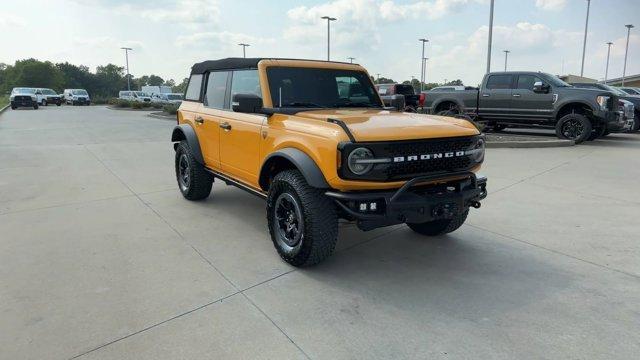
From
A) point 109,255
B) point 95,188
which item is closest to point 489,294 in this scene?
point 109,255

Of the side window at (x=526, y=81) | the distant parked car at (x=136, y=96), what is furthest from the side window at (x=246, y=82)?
the distant parked car at (x=136, y=96)

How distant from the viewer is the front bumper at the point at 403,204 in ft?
11.0

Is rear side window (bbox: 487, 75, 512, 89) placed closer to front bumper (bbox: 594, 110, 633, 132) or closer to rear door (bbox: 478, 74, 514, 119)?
rear door (bbox: 478, 74, 514, 119)

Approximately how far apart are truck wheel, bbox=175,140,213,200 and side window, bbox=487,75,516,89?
34.2 feet

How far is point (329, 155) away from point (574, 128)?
36.8ft

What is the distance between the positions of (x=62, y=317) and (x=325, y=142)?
7.24 ft

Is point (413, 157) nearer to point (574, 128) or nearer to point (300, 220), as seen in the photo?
point (300, 220)

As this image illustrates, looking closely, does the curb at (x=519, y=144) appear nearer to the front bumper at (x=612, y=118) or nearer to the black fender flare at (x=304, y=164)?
the front bumper at (x=612, y=118)

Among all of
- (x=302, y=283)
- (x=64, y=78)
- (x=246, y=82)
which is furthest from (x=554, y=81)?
(x=64, y=78)

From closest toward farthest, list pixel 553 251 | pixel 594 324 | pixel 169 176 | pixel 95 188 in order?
pixel 594 324 < pixel 553 251 < pixel 95 188 < pixel 169 176

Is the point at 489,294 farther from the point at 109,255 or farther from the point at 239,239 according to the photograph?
the point at 109,255

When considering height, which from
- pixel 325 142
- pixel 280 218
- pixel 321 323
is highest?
pixel 325 142

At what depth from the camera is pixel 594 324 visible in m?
2.98

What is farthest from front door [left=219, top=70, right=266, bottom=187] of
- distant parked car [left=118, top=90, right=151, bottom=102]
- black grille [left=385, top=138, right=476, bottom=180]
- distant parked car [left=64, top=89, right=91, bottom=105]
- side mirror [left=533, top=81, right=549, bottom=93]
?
distant parked car [left=64, top=89, right=91, bottom=105]
